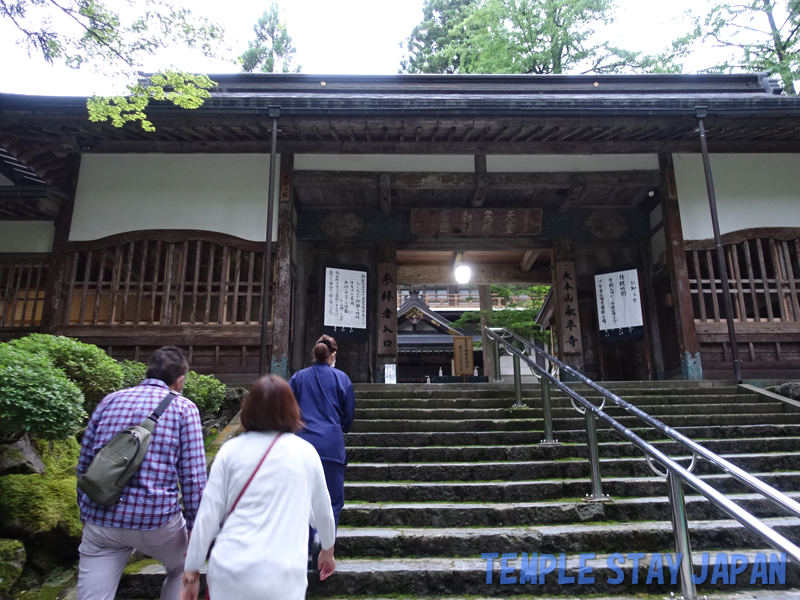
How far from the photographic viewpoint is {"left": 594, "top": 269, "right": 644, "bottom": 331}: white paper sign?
11141 mm

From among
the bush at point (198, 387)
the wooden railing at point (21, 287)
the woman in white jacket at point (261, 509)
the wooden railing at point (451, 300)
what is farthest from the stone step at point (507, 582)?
the wooden railing at point (451, 300)

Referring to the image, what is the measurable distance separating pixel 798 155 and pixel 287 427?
12160mm

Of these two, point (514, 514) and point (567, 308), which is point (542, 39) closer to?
point (567, 308)

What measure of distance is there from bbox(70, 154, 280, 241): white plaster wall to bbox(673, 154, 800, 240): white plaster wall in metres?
7.89

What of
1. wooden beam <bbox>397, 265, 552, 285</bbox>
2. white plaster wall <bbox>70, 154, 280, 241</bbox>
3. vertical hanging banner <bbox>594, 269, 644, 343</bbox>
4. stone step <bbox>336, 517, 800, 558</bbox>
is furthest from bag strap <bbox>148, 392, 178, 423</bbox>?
wooden beam <bbox>397, 265, 552, 285</bbox>

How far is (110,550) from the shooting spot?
8.48 ft

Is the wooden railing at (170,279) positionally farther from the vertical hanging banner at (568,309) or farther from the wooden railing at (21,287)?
the vertical hanging banner at (568,309)

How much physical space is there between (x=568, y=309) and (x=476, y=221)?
8.83ft

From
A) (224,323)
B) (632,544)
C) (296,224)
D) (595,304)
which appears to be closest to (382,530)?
(632,544)

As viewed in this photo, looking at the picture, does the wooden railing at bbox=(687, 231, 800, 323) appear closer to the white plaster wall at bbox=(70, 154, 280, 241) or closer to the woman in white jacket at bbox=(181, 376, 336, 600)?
the white plaster wall at bbox=(70, 154, 280, 241)

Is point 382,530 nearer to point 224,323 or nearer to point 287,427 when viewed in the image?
point 287,427

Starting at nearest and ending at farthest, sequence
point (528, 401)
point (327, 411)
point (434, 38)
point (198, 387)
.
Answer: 1. point (327, 411)
2. point (198, 387)
3. point (528, 401)
4. point (434, 38)

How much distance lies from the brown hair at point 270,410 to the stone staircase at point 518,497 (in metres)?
2.02

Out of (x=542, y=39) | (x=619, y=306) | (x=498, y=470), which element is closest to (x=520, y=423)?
(x=498, y=470)
